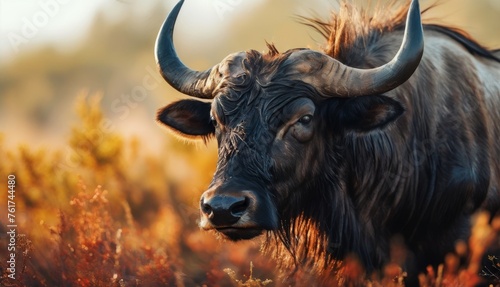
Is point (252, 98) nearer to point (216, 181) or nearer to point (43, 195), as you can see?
point (216, 181)

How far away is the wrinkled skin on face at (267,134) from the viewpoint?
18.0 feet

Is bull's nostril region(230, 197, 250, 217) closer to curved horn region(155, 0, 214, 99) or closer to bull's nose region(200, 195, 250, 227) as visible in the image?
bull's nose region(200, 195, 250, 227)

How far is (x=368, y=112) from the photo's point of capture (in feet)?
20.1

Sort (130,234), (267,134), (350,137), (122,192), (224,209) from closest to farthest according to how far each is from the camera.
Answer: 1. (224,209)
2. (267,134)
3. (350,137)
4. (130,234)
5. (122,192)

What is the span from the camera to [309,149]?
607cm

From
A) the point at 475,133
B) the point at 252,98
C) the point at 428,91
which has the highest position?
the point at 252,98

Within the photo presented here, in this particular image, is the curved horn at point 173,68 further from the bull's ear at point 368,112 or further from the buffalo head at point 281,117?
the bull's ear at point 368,112

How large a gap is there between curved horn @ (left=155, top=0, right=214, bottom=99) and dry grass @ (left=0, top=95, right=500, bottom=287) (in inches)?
43.6

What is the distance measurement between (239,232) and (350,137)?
140 cm

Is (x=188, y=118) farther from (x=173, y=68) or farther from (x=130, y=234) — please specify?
(x=130, y=234)

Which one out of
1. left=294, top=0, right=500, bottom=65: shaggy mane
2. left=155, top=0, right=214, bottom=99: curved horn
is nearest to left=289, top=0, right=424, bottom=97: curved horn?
left=294, top=0, right=500, bottom=65: shaggy mane

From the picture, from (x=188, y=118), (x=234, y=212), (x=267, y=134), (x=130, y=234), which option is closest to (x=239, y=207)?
(x=234, y=212)

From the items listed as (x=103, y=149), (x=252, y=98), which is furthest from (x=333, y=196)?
(x=103, y=149)

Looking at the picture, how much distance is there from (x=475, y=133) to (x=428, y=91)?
1.84ft
